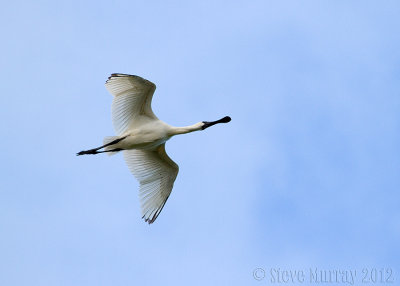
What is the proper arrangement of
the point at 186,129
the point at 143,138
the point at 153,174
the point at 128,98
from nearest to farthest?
the point at 128,98 < the point at 143,138 < the point at 186,129 < the point at 153,174

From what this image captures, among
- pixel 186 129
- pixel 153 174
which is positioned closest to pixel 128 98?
pixel 186 129

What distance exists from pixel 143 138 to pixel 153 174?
171 centimetres

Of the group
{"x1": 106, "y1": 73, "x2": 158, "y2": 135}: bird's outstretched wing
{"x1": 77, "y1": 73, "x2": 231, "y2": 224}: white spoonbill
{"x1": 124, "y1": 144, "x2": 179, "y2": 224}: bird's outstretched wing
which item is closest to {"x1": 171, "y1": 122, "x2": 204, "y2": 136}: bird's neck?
{"x1": 77, "y1": 73, "x2": 231, "y2": 224}: white spoonbill

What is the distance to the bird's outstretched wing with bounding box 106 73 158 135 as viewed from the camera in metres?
19.8

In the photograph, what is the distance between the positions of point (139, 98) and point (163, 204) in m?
2.93

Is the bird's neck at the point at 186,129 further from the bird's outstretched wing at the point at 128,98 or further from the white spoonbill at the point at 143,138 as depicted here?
the bird's outstretched wing at the point at 128,98

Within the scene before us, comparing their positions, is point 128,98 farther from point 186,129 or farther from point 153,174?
point 153,174

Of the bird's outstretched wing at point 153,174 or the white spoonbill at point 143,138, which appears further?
the bird's outstretched wing at point 153,174

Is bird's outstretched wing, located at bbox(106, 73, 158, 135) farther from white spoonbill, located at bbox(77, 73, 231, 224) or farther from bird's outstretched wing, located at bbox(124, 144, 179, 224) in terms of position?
bird's outstretched wing, located at bbox(124, 144, 179, 224)

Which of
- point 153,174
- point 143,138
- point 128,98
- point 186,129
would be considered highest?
point 128,98

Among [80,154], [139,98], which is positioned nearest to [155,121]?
[139,98]

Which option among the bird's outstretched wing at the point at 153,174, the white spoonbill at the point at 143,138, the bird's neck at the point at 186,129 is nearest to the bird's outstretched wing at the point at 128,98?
the white spoonbill at the point at 143,138

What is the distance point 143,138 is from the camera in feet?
66.8

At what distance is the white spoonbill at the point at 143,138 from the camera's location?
20.0m
